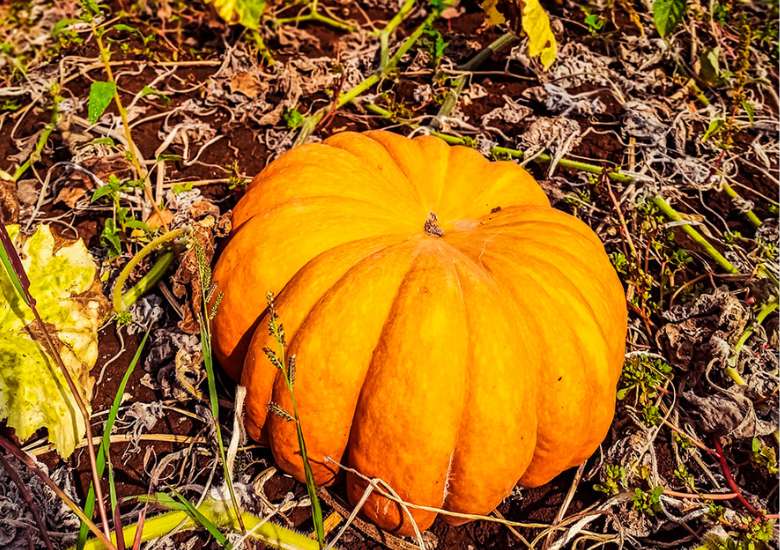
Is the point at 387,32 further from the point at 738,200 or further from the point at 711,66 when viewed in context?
the point at 738,200

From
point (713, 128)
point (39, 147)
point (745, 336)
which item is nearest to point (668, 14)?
point (713, 128)

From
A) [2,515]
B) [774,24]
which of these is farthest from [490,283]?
[774,24]

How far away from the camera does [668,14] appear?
342cm

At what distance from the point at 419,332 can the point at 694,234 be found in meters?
1.81

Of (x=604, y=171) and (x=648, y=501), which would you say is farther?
(x=604, y=171)

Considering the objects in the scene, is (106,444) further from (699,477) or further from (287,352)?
(699,477)

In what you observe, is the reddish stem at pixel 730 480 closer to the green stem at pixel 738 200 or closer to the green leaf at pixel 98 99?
the green stem at pixel 738 200

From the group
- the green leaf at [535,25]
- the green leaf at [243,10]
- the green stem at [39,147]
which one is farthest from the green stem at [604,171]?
the green stem at [39,147]

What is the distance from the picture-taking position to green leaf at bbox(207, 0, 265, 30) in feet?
11.1

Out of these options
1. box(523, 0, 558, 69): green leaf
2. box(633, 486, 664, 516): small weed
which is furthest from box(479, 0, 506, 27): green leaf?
box(633, 486, 664, 516): small weed

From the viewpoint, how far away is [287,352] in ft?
6.17

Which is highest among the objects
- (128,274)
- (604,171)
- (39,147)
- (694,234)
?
(39,147)

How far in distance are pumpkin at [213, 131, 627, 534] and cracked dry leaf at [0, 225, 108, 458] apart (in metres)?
0.47

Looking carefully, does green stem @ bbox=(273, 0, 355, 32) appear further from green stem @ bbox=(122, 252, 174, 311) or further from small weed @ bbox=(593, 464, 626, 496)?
small weed @ bbox=(593, 464, 626, 496)
